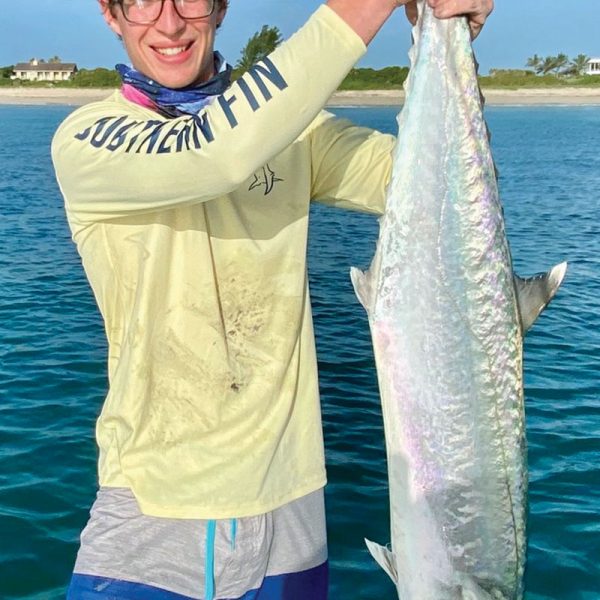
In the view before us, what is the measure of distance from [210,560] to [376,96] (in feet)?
306

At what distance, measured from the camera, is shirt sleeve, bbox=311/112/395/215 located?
2820 mm

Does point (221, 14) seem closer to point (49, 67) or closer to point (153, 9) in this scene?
point (153, 9)

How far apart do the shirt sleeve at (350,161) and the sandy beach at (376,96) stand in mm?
79988

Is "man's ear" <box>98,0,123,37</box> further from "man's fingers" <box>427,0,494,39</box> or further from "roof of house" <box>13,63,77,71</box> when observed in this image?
"roof of house" <box>13,63,77,71</box>

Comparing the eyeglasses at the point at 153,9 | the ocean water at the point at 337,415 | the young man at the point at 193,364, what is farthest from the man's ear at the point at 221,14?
the ocean water at the point at 337,415

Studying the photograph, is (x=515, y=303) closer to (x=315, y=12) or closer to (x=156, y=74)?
(x=315, y=12)

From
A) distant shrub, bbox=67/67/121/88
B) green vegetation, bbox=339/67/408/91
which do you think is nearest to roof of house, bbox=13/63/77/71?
distant shrub, bbox=67/67/121/88

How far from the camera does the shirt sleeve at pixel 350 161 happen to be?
2.82m

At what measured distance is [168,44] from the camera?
2.56 m

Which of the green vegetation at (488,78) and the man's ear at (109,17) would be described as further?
the green vegetation at (488,78)

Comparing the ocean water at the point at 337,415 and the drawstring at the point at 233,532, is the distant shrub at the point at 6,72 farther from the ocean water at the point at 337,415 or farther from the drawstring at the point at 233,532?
the drawstring at the point at 233,532

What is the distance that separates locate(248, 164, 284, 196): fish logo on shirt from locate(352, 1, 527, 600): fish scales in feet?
1.45

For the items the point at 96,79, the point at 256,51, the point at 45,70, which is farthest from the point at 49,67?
the point at 256,51

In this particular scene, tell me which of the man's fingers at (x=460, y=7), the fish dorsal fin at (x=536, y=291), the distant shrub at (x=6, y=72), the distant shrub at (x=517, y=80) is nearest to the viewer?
the man's fingers at (x=460, y=7)
